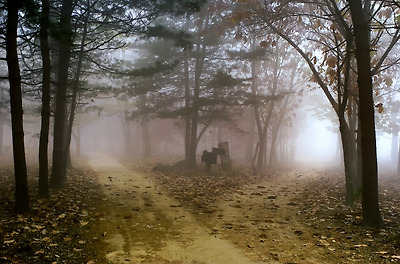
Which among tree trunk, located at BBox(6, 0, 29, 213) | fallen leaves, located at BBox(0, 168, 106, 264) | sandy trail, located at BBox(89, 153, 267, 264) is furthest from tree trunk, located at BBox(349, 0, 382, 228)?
tree trunk, located at BBox(6, 0, 29, 213)

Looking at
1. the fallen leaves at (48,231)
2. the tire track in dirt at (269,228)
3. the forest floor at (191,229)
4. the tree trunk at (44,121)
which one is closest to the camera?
the fallen leaves at (48,231)

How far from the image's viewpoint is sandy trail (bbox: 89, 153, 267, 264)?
17.4ft

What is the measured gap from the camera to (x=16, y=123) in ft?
22.6

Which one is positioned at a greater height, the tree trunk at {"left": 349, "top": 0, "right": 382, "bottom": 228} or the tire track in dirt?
the tree trunk at {"left": 349, "top": 0, "right": 382, "bottom": 228}

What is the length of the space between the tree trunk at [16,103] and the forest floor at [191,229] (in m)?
0.49

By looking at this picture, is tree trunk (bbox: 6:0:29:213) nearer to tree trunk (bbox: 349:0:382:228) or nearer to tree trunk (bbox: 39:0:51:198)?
tree trunk (bbox: 39:0:51:198)

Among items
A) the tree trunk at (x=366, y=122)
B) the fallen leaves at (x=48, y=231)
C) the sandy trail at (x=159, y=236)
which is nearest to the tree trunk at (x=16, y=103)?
the fallen leaves at (x=48, y=231)

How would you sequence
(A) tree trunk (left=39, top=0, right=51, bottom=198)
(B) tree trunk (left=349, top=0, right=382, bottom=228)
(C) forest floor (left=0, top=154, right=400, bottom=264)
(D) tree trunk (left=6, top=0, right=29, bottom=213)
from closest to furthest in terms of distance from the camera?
(C) forest floor (left=0, top=154, right=400, bottom=264) < (D) tree trunk (left=6, top=0, right=29, bottom=213) < (B) tree trunk (left=349, top=0, right=382, bottom=228) < (A) tree trunk (left=39, top=0, right=51, bottom=198)

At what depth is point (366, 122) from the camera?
22.7 feet

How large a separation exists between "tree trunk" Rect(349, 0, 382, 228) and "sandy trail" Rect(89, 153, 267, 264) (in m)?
3.50

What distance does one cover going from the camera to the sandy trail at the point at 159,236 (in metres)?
5.30

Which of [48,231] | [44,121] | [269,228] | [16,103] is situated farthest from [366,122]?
[44,121]

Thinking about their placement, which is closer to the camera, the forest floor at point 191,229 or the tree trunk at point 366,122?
the forest floor at point 191,229

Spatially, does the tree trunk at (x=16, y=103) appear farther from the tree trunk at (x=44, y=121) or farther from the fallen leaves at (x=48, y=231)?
the tree trunk at (x=44, y=121)
